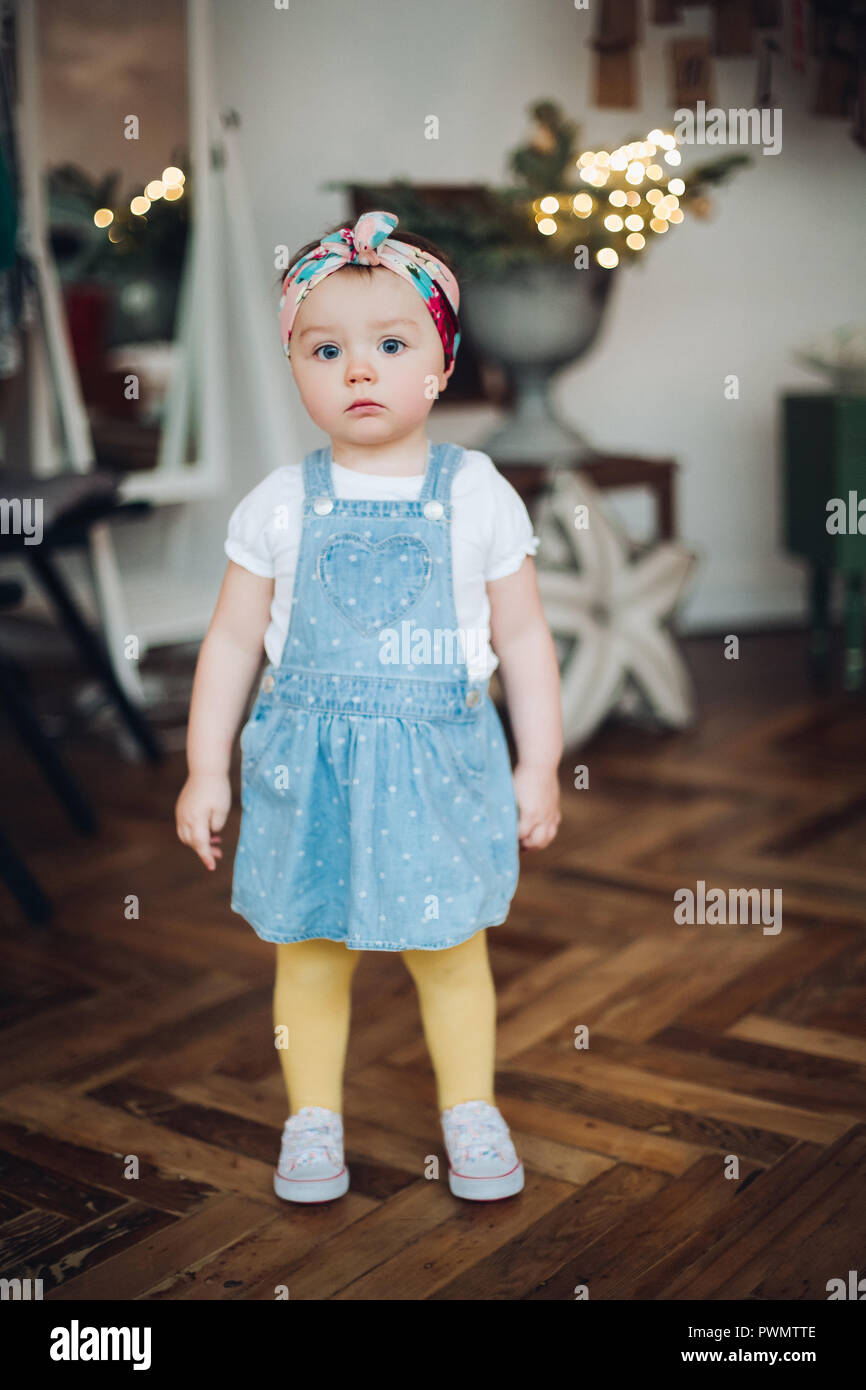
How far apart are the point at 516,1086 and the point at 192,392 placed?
1.86m

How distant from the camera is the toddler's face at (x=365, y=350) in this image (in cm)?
115

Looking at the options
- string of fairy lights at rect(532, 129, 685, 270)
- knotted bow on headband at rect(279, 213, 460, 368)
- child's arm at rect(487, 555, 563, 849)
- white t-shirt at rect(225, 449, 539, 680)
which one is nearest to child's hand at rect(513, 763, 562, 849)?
child's arm at rect(487, 555, 563, 849)

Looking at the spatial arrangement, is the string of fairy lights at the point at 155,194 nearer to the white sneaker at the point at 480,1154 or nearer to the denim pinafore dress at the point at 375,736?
the denim pinafore dress at the point at 375,736

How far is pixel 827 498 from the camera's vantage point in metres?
3.16

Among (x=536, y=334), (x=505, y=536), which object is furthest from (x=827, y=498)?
(x=505, y=536)

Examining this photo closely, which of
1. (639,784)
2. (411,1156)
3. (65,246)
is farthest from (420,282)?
(65,246)

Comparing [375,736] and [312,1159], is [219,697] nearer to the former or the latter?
[375,736]

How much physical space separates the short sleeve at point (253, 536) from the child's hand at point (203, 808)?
0.58ft

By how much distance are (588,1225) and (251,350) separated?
83.0 inches

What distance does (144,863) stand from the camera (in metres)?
2.20

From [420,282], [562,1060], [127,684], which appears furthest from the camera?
[127,684]

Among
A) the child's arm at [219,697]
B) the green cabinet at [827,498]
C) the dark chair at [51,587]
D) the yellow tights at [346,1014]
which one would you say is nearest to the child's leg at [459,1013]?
the yellow tights at [346,1014]

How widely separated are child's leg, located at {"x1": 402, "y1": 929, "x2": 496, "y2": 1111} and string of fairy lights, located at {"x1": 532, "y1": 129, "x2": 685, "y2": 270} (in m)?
1.73
